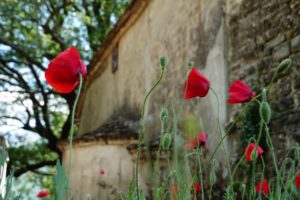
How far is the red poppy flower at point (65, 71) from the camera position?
5.15ft

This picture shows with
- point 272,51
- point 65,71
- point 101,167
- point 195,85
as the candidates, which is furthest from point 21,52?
point 65,71

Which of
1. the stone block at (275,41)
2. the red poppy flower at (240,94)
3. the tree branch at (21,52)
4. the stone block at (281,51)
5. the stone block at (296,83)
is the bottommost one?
the red poppy flower at (240,94)

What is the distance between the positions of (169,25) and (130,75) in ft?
7.31

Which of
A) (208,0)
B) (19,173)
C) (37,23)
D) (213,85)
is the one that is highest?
(37,23)

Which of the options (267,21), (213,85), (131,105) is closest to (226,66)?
(213,85)

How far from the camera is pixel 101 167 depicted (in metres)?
8.38

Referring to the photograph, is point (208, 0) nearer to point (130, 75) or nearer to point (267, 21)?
point (267, 21)

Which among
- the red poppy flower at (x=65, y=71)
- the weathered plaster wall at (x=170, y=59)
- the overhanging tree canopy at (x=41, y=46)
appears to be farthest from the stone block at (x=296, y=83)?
the overhanging tree canopy at (x=41, y=46)

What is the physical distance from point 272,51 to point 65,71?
3.94 m

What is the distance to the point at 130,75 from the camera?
413 inches

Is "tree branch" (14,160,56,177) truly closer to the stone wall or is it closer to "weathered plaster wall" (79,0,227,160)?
"weathered plaster wall" (79,0,227,160)

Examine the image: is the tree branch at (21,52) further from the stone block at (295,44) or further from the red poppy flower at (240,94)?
the red poppy flower at (240,94)

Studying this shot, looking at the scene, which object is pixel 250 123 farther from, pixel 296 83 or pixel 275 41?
pixel 275 41

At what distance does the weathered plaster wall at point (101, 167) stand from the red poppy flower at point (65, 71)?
21.4ft
